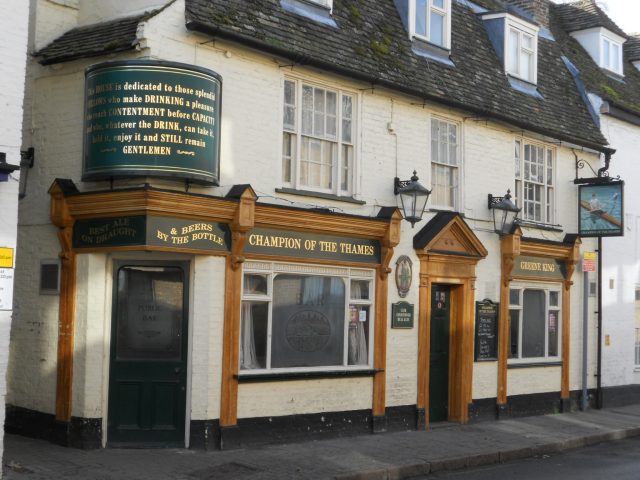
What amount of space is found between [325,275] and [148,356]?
3108 millimetres

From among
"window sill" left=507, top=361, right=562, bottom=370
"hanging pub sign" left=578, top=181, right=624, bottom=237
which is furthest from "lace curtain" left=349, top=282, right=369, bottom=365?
"hanging pub sign" left=578, top=181, right=624, bottom=237

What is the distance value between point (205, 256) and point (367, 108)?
4.08 m

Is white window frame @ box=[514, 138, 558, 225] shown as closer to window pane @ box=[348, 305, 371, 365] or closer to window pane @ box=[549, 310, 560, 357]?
window pane @ box=[549, 310, 560, 357]

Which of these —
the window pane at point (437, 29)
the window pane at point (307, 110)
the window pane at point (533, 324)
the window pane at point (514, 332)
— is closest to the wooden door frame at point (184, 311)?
the window pane at point (307, 110)

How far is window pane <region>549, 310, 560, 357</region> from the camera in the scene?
61.2 feet

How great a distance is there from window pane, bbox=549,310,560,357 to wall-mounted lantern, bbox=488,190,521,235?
269cm

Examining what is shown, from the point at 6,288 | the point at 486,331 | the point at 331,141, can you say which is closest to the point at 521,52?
the point at 486,331

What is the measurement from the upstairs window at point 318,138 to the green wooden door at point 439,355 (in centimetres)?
316

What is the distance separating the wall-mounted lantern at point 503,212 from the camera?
16781 mm

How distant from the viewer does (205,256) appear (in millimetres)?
12156

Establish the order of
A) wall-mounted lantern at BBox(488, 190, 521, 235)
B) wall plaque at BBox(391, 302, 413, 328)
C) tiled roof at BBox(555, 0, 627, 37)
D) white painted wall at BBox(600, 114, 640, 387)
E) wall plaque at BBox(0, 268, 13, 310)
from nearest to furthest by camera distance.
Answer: wall plaque at BBox(0, 268, 13, 310), wall plaque at BBox(391, 302, 413, 328), wall-mounted lantern at BBox(488, 190, 521, 235), white painted wall at BBox(600, 114, 640, 387), tiled roof at BBox(555, 0, 627, 37)

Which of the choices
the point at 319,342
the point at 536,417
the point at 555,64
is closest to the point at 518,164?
the point at 555,64

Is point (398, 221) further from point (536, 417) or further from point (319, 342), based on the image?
point (536, 417)

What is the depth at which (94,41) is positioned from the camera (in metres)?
12.2
